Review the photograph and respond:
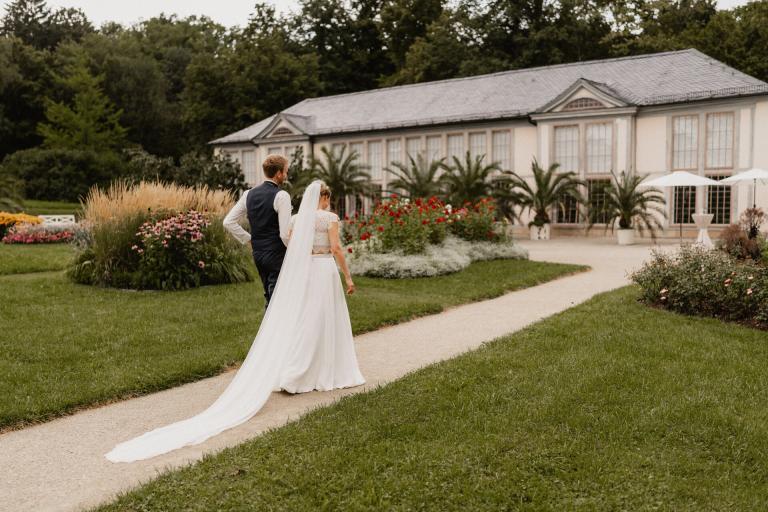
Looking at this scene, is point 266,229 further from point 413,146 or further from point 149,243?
point 413,146

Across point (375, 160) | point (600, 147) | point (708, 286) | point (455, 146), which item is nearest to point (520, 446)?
point (708, 286)

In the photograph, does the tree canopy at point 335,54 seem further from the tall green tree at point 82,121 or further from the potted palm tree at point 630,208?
the potted palm tree at point 630,208

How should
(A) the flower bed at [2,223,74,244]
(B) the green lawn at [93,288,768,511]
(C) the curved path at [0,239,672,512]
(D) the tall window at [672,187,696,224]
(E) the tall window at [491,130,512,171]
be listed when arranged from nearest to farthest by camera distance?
(B) the green lawn at [93,288,768,511]
(C) the curved path at [0,239,672,512]
(A) the flower bed at [2,223,74,244]
(D) the tall window at [672,187,696,224]
(E) the tall window at [491,130,512,171]

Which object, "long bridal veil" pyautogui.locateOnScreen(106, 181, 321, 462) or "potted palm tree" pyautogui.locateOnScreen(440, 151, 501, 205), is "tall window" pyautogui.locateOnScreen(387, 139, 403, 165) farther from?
"long bridal veil" pyautogui.locateOnScreen(106, 181, 321, 462)

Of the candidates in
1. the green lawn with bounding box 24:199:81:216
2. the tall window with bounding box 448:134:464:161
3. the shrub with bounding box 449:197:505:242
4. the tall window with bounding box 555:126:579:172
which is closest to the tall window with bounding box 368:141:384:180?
the tall window with bounding box 448:134:464:161

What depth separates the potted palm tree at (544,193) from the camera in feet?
84.7

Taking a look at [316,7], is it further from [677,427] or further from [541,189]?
[677,427]

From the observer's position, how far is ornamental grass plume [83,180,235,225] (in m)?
12.1

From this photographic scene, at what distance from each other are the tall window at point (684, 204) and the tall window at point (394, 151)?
11744 millimetres

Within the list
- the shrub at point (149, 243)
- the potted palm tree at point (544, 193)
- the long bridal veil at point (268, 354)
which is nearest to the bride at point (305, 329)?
the long bridal veil at point (268, 354)

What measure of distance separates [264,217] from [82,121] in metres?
39.8

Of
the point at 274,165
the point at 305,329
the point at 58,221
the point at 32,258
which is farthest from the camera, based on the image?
the point at 58,221

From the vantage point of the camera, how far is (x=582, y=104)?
1056 inches

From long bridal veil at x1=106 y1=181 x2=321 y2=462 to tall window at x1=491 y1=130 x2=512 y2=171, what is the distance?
2347 centimetres
